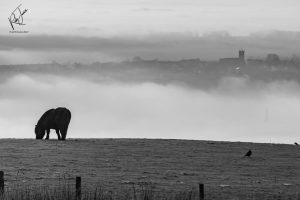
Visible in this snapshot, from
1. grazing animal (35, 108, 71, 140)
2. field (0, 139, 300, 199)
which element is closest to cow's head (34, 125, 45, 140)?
grazing animal (35, 108, 71, 140)

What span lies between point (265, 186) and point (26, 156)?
1665 centimetres

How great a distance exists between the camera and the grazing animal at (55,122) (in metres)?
64.3

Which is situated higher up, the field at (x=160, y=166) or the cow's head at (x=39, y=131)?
the cow's head at (x=39, y=131)

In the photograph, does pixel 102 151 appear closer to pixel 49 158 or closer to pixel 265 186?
pixel 49 158

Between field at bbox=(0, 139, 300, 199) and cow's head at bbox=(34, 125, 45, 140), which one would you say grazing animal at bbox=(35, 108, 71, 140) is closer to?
cow's head at bbox=(34, 125, 45, 140)

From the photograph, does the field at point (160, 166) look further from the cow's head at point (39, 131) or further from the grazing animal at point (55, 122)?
the cow's head at point (39, 131)

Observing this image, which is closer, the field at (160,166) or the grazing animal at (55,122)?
the field at (160,166)

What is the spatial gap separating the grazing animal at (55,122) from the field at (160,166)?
4.46 m

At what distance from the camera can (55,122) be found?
6462 cm

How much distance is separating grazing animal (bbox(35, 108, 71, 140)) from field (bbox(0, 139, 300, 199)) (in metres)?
4.46

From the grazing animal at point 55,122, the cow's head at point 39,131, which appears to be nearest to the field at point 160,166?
the grazing animal at point 55,122

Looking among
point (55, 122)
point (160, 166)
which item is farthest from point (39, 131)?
point (160, 166)

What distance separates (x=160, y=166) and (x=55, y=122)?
21.4 m

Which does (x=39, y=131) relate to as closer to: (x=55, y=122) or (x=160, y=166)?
(x=55, y=122)
